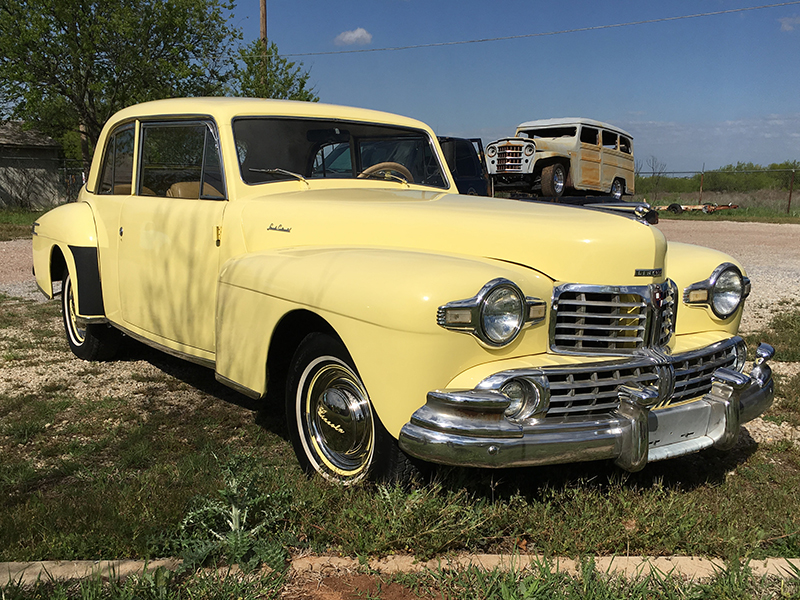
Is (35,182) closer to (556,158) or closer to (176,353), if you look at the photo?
(556,158)

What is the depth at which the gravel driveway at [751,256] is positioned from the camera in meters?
7.96

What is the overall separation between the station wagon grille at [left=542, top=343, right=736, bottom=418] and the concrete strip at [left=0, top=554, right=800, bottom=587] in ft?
1.76

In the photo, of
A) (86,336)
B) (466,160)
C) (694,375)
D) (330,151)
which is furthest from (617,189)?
(694,375)

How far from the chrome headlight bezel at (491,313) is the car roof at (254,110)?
204cm

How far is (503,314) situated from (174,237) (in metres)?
2.24

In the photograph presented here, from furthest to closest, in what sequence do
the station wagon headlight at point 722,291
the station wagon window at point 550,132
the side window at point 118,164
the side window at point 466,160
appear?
the station wagon window at point 550,132 < the side window at point 466,160 < the side window at point 118,164 < the station wagon headlight at point 722,291

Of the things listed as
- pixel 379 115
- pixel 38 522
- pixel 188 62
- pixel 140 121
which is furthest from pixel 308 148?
pixel 188 62

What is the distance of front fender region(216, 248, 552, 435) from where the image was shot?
8.21 ft

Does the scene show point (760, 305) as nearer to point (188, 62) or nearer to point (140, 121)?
point (140, 121)

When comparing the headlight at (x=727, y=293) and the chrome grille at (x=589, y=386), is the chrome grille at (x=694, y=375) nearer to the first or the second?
the chrome grille at (x=589, y=386)

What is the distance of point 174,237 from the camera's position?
4027 millimetres

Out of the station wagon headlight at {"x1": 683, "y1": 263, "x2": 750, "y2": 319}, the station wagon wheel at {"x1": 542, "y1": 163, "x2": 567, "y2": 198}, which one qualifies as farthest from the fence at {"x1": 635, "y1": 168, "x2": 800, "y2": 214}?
the station wagon headlight at {"x1": 683, "y1": 263, "x2": 750, "y2": 319}

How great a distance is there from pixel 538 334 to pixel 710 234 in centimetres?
1569

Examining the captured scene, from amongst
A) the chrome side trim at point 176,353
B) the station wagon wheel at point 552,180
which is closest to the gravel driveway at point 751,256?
the station wagon wheel at point 552,180
